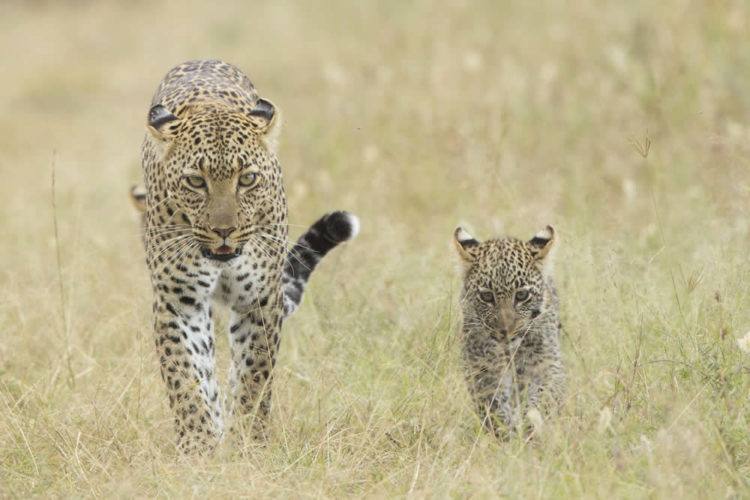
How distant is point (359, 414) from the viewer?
5.42 meters

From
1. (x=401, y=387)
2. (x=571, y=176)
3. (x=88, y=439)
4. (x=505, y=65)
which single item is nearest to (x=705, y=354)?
(x=401, y=387)

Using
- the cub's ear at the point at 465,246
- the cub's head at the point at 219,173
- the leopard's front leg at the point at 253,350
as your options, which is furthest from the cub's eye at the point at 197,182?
the cub's ear at the point at 465,246

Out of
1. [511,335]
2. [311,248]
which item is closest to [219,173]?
[311,248]

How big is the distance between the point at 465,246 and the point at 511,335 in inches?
22.8

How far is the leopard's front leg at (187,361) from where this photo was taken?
228 inches

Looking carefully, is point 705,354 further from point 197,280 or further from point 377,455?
point 197,280

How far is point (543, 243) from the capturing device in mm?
5855

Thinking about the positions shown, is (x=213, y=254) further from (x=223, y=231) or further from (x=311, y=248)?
(x=311, y=248)

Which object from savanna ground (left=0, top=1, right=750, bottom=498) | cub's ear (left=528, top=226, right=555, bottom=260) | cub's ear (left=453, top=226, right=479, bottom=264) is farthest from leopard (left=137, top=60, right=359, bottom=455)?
cub's ear (left=528, top=226, right=555, bottom=260)

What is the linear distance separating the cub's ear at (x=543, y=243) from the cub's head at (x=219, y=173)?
3.49ft

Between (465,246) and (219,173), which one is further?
(465,246)

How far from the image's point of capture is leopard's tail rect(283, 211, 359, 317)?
638 cm

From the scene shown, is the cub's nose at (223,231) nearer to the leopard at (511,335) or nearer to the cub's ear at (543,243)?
the leopard at (511,335)

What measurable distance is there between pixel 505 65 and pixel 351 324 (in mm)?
5079
